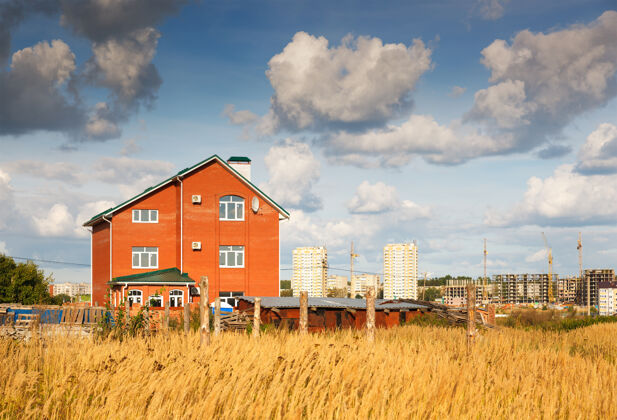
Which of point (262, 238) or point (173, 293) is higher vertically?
point (262, 238)

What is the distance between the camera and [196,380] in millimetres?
7887

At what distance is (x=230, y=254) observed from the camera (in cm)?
4150

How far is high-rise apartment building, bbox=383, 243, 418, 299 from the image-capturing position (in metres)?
148

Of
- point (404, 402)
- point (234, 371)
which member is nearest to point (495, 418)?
point (404, 402)

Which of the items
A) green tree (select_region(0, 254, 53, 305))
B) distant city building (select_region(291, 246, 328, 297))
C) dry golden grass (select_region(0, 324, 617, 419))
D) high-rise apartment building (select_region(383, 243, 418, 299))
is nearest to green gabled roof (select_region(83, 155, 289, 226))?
green tree (select_region(0, 254, 53, 305))

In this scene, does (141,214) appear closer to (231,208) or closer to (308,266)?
(231,208)

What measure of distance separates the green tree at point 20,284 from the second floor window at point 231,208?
1992 cm

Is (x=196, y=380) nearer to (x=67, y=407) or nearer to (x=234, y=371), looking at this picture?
(x=234, y=371)

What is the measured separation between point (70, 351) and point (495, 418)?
23.1ft

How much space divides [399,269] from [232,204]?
118m

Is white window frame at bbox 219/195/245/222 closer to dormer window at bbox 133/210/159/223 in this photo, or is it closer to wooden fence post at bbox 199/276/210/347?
dormer window at bbox 133/210/159/223

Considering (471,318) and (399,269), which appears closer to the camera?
(471,318)

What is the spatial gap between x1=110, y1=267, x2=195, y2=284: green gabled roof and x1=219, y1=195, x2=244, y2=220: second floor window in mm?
5099

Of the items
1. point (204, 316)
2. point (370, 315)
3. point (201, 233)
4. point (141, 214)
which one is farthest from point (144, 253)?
point (204, 316)
